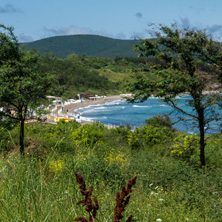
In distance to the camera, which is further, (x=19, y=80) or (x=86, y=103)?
(x=86, y=103)

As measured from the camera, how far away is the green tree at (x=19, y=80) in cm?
1209

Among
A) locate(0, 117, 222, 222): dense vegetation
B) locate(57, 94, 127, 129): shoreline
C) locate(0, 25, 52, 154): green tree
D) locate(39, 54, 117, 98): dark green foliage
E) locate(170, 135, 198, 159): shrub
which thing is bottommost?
locate(57, 94, 127, 129): shoreline

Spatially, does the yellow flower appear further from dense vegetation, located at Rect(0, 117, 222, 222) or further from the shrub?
the shrub

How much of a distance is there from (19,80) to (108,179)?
24.3 ft

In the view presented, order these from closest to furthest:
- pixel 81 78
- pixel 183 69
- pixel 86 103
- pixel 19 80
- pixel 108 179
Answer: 1. pixel 108 179
2. pixel 183 69
3. pixel 19 80
4. pixel 86 103
5. pixel 81 78

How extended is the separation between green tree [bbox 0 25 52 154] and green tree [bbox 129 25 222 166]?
4.30m

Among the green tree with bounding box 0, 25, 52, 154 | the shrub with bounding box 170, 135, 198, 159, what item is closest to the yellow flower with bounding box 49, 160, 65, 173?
the green tree with bounding box 0, 25, 52, 154

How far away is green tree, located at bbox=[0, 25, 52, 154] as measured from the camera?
39.7ft

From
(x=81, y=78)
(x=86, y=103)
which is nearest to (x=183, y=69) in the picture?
(x=86, y=103)

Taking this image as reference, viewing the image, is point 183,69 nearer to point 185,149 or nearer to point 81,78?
point 185,149

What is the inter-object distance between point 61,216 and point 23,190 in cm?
48

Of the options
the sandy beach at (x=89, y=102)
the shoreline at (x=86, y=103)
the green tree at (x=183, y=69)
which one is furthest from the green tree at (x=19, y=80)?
the sandy beach at (x=89, y=102)

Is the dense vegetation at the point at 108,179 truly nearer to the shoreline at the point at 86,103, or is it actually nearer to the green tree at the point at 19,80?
the green tree at the point at 19,80

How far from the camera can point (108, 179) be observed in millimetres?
7375
